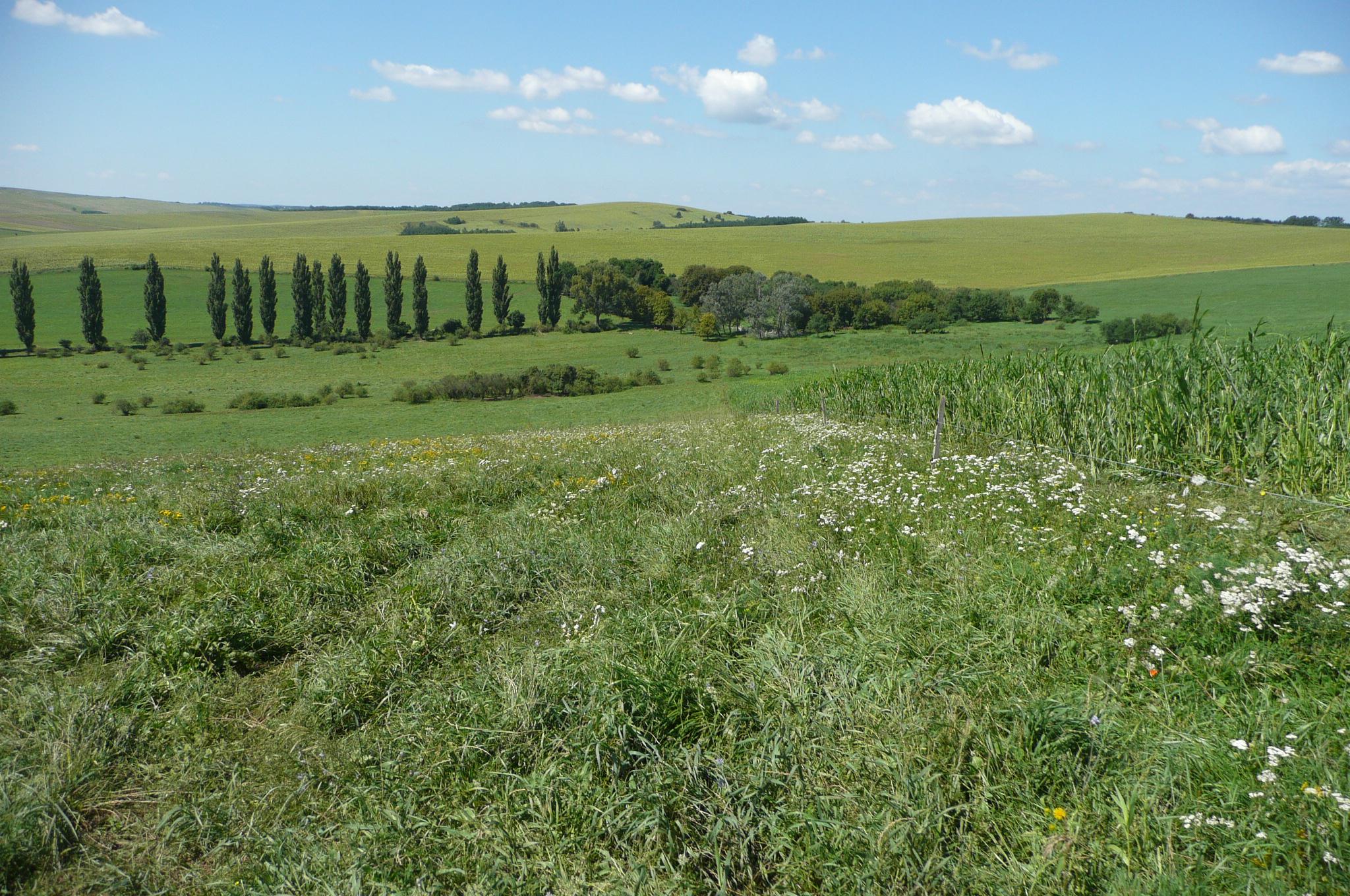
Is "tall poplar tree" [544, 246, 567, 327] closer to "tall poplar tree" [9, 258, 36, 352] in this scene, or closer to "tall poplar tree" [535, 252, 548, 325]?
"tall poplar tree" [535, 252, 548, 325]

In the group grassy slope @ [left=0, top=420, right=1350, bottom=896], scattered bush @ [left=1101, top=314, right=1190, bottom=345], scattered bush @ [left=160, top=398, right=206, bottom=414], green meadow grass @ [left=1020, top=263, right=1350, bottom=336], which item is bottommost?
scattered bush @ [left=160, top=398, right=206, bottom=414]

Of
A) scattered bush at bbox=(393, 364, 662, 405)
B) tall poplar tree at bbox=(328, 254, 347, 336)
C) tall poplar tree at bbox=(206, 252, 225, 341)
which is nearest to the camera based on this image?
scattered bush at bbox=(393, 364, 662, 405)

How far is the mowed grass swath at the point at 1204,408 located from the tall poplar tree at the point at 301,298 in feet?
233

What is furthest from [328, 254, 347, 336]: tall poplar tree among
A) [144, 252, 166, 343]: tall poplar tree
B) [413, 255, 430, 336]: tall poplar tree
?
[144, 252, 166, 343]: tall poplar tree

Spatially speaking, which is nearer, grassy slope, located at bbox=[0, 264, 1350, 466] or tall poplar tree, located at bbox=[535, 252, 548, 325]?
grassy slope, located at bbox=[0, 264, 1350, 466]

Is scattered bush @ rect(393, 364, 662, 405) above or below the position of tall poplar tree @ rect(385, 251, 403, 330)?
below

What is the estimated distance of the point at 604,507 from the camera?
9.66 m

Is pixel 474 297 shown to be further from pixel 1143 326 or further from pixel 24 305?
pixel 1143 326

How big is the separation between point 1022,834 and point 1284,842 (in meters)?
1.03

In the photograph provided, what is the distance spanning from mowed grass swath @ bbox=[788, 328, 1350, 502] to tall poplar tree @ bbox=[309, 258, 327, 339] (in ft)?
233

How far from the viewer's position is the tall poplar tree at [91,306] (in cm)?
6506

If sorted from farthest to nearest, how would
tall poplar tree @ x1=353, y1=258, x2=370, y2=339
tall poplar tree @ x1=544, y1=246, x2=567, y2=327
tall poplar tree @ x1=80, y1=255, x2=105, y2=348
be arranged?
tall poplar tree @ x1=544, y1=246, x2=567, y2=327
tall poplar tree @ x1=353, y1=258, x2=370, y2=339
tall poplar tree @ x1=80, y1=255, x2=105, y2=348

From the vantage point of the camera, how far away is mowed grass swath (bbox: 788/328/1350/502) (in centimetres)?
865

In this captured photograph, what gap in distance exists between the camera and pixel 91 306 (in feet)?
216
